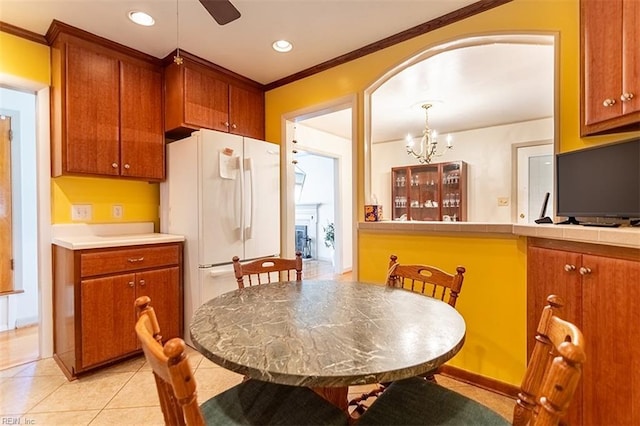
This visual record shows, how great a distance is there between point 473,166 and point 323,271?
311 centimetres

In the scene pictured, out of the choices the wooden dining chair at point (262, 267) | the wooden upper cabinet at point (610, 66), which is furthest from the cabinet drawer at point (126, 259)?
the wooden upper cabinet at point (610, 66)

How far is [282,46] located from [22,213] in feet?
9.72

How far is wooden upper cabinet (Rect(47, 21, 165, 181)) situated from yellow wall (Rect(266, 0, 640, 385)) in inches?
72.6

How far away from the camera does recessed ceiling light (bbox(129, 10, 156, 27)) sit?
2.09 m

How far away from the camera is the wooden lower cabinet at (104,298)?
206 cm

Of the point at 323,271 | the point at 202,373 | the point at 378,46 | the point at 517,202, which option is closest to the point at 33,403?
the point at 202,373

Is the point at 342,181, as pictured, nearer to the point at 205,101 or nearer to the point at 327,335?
the point at 205,101

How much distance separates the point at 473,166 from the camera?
5.20 m

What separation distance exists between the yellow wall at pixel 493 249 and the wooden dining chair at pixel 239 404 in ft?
4.58

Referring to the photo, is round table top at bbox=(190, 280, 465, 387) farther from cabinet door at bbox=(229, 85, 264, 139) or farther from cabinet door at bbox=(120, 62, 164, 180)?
cabinet door at bbox=(229, 85, 264, 139)

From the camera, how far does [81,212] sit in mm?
2541

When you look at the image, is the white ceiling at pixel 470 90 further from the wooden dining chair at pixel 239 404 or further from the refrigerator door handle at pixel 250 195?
the wooden dining chair at pixel 239 404

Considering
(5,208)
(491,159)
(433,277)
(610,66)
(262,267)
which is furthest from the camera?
(491,159)

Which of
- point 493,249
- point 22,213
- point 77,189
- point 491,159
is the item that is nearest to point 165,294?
point 77,189
